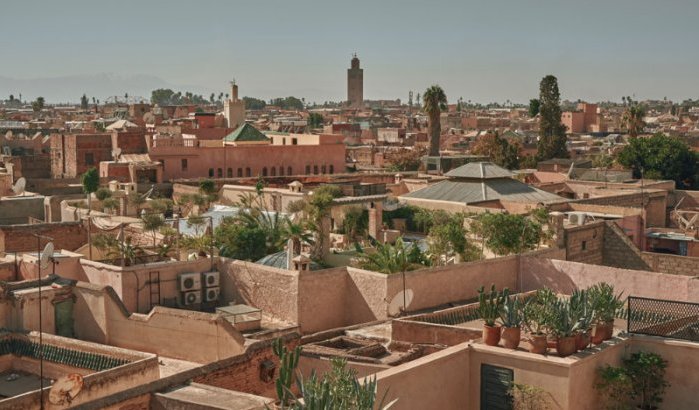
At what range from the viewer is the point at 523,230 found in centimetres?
2062

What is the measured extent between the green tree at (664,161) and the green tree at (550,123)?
11.8 meters

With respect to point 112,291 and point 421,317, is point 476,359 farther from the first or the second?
point 112,291

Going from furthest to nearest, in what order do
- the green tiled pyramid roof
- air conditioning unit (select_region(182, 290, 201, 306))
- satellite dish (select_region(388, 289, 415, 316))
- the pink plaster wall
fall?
the green tiled pyramid roof
air conditioning unit (select_region(182, 290, 201, 306))
satellite dish (select_region(388, 289, 415, 316))
the pink plaster wall

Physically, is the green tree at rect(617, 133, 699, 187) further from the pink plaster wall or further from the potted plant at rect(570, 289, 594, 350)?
the potted plant at rect(570, 289, 594, 350)

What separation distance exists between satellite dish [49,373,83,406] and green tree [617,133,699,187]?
38.5 metres

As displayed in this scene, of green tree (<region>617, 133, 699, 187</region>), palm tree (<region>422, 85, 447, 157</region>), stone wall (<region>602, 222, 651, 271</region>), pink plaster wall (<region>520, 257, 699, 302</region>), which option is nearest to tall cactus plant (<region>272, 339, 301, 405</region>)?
pink plaster wall (<region>520, 257, 699, 302</region>)

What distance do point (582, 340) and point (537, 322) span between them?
572 millimetres

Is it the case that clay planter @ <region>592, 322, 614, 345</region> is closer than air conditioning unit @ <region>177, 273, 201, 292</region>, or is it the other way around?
clay planter @ <region>592, 322, 614, 345</region>

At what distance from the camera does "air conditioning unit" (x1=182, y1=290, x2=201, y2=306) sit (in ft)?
58.9

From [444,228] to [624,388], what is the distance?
1045cm

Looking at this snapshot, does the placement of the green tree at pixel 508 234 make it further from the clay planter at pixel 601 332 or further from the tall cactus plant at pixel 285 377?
the tall cactus plant at pixel 285 377

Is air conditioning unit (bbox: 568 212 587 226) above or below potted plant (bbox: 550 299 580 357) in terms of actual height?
below

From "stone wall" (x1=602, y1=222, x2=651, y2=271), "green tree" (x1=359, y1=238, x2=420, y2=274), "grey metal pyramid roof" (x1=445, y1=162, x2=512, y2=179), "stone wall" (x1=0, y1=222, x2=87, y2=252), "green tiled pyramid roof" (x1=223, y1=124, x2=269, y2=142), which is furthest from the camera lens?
"green tiled pyramid roof" (x1=223, y1=124, x2=269, y2=142)

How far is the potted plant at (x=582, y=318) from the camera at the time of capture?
9.70 m
